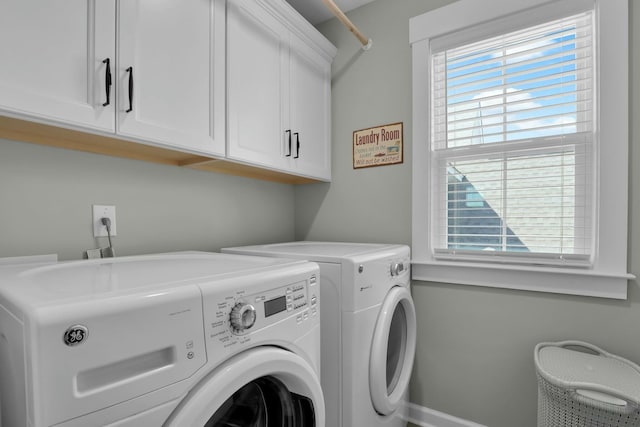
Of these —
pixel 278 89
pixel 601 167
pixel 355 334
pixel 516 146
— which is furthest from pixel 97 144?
pixel 601 167

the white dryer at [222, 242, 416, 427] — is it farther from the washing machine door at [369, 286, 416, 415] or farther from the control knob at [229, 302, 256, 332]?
the control knob at [229, 302, 256, 332]

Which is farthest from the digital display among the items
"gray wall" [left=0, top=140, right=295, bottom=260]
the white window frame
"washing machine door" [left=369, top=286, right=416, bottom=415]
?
the white window frame

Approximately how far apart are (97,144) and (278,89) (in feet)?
2.97

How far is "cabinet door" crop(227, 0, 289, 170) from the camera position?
1461 millimetres

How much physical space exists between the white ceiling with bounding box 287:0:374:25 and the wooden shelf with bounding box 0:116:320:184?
117 cm

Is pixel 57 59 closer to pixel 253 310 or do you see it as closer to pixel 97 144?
pixel 97 144

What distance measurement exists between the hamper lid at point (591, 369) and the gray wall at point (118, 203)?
160 cm

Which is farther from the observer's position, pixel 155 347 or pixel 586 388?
pixel 586 388

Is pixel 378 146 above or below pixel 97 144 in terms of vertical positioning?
above

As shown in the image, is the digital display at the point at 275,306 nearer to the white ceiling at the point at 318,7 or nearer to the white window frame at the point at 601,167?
the white window frame at the point at 601,167

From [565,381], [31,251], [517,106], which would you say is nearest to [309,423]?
[565,381]

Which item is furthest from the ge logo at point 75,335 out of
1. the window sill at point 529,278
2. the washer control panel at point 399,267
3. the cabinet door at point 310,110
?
the window sill at point 529,278

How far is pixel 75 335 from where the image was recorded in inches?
20.3

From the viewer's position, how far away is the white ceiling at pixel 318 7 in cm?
203
